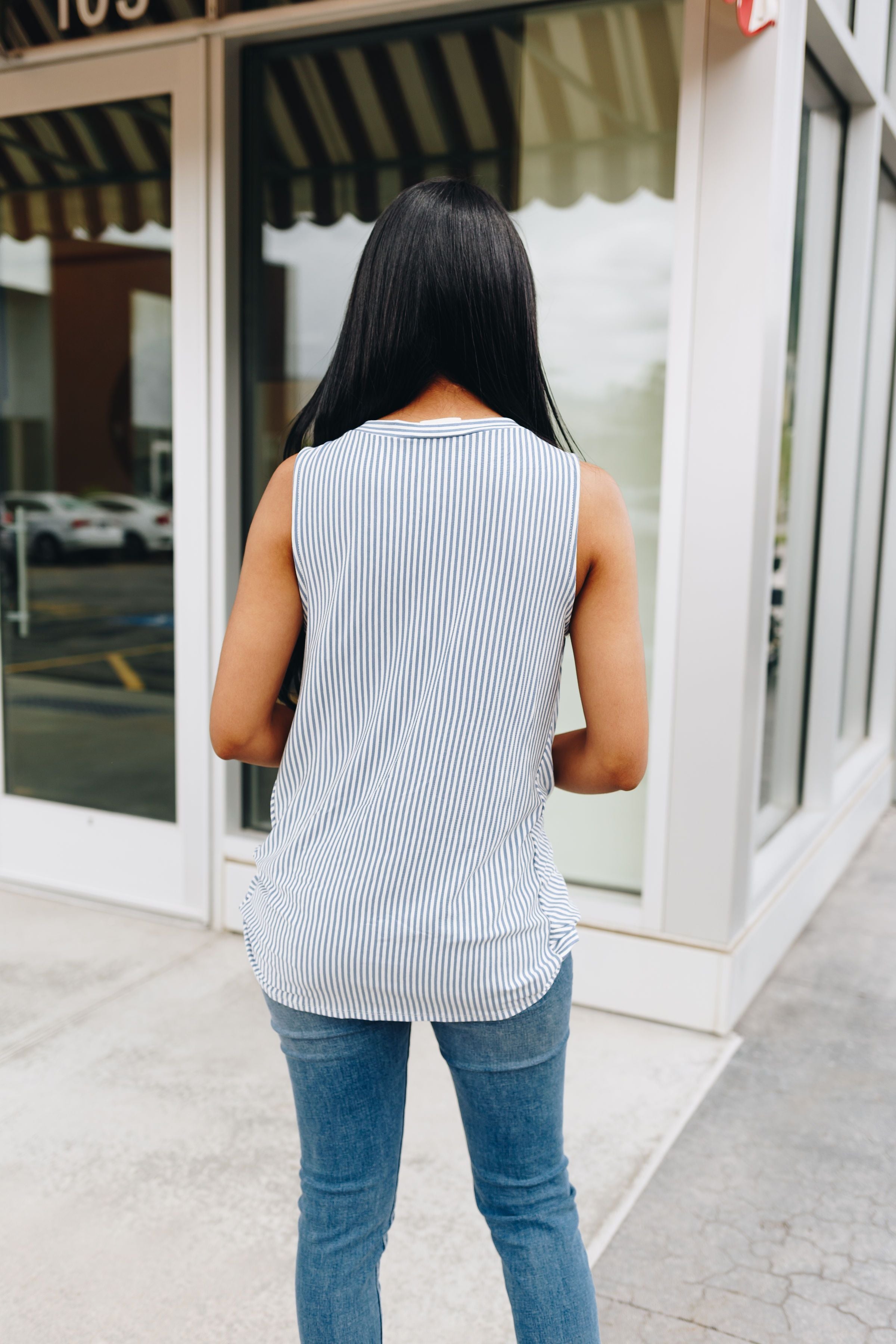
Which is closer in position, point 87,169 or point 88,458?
point 87,169

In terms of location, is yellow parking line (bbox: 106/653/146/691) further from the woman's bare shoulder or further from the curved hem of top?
the woman's bare shoulder

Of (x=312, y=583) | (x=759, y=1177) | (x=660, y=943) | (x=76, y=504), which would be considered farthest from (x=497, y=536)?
(x=76, y=504)

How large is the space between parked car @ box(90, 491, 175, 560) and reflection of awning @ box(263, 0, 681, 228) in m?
1.01

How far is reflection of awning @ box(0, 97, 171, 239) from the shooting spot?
12.0ft

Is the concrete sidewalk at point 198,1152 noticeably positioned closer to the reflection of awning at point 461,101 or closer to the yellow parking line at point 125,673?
Answer: the yellow parking line at point 125,673

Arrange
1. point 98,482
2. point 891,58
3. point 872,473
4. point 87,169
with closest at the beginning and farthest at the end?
point 87,169
point 98,482
point 891,58
point 872,473

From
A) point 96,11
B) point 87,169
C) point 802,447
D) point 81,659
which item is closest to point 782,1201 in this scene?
point 802,447

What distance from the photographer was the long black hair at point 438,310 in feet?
3.93

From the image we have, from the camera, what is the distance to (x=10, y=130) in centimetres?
389

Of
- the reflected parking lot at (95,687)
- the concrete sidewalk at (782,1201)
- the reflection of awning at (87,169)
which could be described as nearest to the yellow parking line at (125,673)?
the reflected parking lot at (95,687)

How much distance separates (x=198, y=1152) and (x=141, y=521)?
2.11m

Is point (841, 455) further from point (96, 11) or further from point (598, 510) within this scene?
point (598, 510)

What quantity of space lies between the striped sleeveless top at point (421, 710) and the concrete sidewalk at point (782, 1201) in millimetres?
1160

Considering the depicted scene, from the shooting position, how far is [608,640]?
1.25 m
